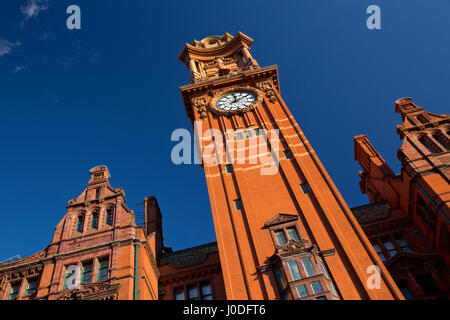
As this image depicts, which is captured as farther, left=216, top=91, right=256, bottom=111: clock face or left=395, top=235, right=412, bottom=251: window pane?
left=216, top=91, right=256, bottom=111: clock face

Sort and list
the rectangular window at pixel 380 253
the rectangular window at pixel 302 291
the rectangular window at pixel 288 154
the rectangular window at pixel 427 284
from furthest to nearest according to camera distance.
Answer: the rectangular window at pixel 288 154 → the rectangular window at pixel 380 253 → the rectangular window at pixel 427 284 → the rectangular window at pixel 302 291

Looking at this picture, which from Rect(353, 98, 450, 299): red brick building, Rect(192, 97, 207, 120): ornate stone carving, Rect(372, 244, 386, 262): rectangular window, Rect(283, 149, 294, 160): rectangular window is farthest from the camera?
Rect(192, 97, 207, 120): ornate stone carving

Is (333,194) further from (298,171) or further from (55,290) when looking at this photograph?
(55,290)

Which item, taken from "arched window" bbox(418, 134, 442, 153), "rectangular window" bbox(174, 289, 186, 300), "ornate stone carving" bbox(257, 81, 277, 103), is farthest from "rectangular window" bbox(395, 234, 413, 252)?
"ornate stone carving" bbox(257, 81, 277, 103)

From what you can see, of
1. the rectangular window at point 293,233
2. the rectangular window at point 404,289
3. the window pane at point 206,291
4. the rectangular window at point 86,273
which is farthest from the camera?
the window pane at point 206,291

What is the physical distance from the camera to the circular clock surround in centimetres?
4416

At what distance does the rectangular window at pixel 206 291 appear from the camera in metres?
29.4

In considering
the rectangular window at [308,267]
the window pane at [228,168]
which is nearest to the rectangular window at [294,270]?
the rectangular window at [308,267]

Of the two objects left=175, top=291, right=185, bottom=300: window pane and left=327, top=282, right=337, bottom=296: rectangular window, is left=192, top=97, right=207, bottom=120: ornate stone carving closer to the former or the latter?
left=175, top=291, right=185, bottom=300: window pane

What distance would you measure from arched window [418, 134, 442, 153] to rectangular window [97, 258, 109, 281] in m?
25.3

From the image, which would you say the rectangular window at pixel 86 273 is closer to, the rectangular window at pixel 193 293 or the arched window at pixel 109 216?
the arched window at pixel 109 216

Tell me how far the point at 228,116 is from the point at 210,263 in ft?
57.0

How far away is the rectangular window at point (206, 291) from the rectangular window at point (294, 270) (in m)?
7.09
